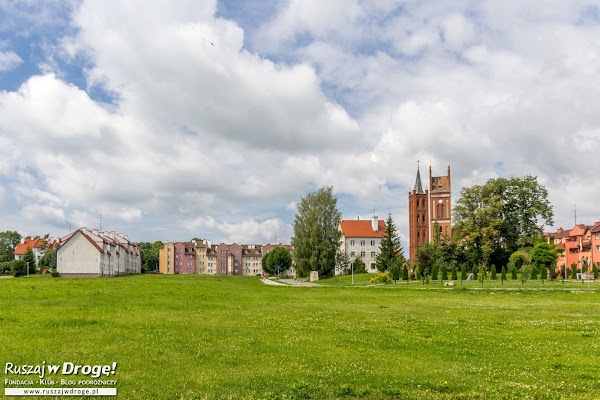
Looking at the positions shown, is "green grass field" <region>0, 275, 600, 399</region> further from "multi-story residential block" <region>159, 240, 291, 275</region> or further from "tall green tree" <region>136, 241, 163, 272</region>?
"tall green tree" <region>136, 241, 163, 272</region>

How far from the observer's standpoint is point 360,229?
116m

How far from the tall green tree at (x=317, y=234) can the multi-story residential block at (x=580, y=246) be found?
38054 millimetres

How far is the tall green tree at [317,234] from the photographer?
81.5m

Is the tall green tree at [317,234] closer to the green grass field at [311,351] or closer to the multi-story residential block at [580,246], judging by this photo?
the multi-story residential block at [580,246]

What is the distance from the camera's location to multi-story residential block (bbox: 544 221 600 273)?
87856mm

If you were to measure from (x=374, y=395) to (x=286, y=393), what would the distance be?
164cm

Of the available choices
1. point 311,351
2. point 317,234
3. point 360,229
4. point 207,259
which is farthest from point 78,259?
point 207,259

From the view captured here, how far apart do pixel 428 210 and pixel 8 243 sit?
122 m

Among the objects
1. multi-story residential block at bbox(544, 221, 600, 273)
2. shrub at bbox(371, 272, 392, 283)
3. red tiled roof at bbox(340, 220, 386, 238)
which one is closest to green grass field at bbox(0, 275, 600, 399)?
shrub at bbox(371, 272, 392, 283)

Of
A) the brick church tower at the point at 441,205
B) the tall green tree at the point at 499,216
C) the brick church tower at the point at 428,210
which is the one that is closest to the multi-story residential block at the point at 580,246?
the tall green tree at the point at 499,216

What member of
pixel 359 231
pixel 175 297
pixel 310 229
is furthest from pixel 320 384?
pixel 359 231

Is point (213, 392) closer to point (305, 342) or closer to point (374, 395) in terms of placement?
point (374, 395)

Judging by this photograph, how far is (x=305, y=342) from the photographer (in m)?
14.6

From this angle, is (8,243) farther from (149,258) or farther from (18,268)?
(18,268)
